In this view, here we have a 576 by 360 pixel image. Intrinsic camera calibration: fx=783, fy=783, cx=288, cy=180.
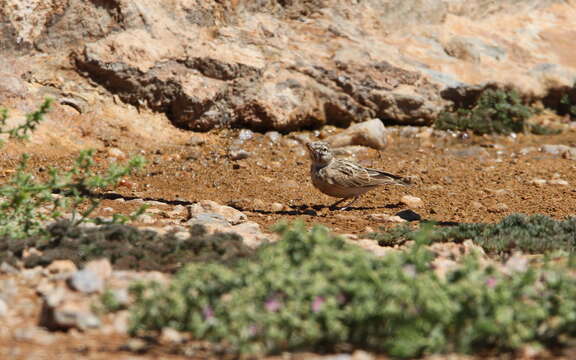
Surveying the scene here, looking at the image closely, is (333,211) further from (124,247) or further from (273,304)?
(273,304)

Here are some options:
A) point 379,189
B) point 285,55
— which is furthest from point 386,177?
point 285,55

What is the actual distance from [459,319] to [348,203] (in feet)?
16.6

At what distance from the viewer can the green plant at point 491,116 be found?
11.4 meters

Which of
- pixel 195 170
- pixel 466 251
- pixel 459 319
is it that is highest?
pixel 459 319

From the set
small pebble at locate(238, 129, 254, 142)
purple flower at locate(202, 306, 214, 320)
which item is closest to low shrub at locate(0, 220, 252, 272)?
purple flower at locate(202, 306, 214, 320)

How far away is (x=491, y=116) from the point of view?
11.7 metres

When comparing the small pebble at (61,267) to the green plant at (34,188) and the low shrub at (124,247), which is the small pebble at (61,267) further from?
the green plant at (34,188)

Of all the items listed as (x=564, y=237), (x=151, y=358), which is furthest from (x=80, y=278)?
(x=564, y=237)

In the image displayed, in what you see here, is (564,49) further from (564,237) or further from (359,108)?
(564,237)

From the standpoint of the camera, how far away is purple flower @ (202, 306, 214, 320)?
3.60m

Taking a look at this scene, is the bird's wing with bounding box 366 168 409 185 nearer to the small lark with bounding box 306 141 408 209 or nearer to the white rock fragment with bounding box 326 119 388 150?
the small lark with bounding box 306 141 408 209

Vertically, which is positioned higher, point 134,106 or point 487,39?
point 487,39

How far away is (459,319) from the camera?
11.6 ft

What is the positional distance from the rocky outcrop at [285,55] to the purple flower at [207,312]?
22.3ft
